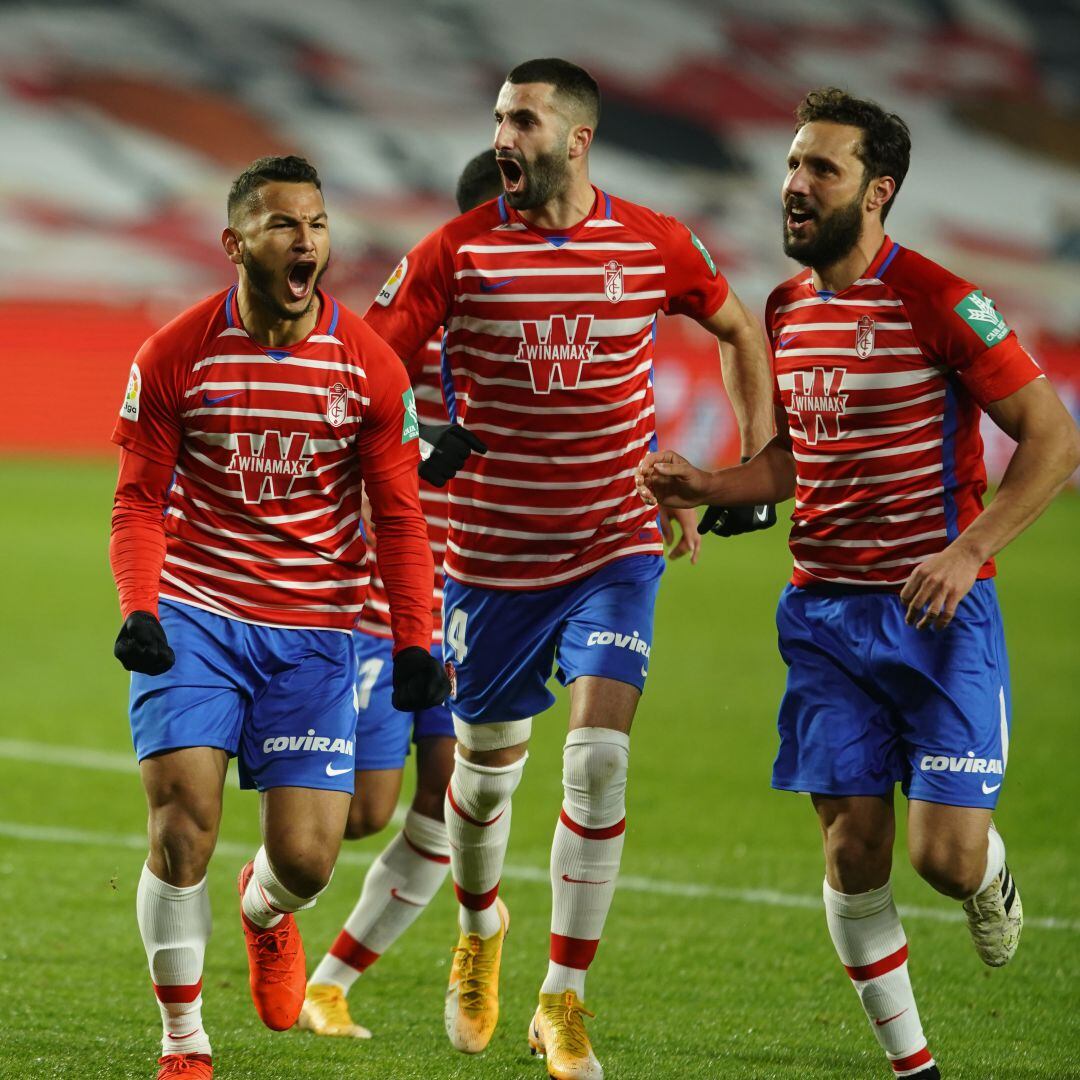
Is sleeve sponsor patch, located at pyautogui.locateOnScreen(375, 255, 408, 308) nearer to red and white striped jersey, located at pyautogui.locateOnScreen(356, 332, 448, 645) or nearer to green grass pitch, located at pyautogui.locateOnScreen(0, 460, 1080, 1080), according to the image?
red and white striped jersey, located at pyautogui.locateOnScreen(356, 332, 448, 645)

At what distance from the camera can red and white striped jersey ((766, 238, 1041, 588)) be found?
4832 mm

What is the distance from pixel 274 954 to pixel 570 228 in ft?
7.38

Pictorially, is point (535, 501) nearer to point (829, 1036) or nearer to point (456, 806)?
point (456, 806)

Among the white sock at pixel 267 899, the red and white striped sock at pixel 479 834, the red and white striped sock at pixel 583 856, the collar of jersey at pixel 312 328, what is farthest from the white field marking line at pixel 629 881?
the collar of jersey at pixel 312 328

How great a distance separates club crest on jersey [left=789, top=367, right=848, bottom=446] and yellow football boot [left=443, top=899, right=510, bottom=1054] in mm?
1808

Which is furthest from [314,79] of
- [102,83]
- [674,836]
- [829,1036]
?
[829,1036]

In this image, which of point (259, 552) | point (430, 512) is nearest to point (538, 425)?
point (430, 512)

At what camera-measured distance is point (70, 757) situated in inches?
397

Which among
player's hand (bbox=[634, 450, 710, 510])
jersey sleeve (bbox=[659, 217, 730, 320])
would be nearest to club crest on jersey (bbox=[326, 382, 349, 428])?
player's hand (bbox=[634, 450, 710, 510])

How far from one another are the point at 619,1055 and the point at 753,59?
3712 centimetres

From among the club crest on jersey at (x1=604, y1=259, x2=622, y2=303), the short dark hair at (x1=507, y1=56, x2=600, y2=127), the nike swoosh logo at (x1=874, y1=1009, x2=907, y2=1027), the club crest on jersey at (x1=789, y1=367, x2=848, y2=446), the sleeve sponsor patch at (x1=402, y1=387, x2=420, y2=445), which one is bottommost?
the nike swoosh logo at (x1=874, y1=1009, x2=907, y2=1027)

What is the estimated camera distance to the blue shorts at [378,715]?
5.98 metres

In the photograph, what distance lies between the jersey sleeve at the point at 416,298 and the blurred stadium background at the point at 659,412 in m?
2.06

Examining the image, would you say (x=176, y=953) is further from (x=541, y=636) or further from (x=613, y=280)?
(x=613, y=280)
